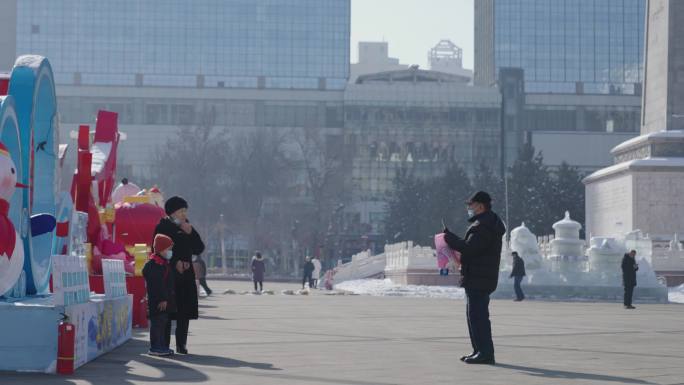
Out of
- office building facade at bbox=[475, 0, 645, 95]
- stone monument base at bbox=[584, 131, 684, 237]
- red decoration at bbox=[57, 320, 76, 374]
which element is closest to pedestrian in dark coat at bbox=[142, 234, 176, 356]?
red decoration at bbox=[57, 320, 76, 374]

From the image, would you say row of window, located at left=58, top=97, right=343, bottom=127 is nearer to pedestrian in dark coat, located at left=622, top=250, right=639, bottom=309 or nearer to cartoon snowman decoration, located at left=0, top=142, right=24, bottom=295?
pedestrian in dark coat, located at left=622, top=250, right=639, bottom=309

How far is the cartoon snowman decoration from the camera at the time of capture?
11.3 meters

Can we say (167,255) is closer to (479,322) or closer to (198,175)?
(479,322)

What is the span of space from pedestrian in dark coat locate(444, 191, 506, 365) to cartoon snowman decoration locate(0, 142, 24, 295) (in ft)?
14.1

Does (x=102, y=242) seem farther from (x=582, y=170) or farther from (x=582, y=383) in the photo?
(x=582, y=170)

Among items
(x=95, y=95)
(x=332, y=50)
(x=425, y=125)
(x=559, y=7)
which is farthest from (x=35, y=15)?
(x=559, y=7)

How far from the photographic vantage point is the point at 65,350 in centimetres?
1188

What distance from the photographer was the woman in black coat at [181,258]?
14430 mm

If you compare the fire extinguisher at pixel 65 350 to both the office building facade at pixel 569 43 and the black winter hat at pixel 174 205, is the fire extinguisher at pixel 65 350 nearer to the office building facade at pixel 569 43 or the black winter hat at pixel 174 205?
the black winter hat at pixel 174 205

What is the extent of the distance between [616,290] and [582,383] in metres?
26.9

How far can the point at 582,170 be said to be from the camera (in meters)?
112

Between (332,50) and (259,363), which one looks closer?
(259,363)

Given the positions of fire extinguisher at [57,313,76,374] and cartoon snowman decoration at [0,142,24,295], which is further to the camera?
fire extinguisher at [57,313,76,374]

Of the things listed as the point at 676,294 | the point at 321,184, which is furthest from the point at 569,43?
the point at 676,294
